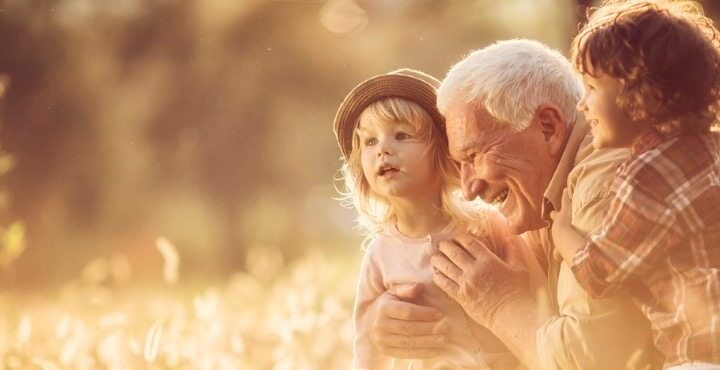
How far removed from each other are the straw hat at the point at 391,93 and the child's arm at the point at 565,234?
0.73 meters

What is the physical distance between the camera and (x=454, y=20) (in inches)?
240

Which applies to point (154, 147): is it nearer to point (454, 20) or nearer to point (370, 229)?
point (454, 20)

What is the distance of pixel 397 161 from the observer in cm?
376

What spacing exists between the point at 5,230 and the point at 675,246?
375cm

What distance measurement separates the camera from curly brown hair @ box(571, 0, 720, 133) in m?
2.98

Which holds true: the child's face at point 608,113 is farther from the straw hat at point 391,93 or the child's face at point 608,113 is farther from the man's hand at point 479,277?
the straw hat at point 391,93

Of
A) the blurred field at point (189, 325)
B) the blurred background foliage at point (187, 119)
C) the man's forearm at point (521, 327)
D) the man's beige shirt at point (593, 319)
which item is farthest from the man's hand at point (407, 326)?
the blurred background foliage at point (187, 119)

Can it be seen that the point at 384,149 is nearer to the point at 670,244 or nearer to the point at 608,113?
the point at 608,113

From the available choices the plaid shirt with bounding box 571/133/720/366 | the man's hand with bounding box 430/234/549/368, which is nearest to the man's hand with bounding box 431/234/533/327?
the man's hand with bounding box 430/234/549/368

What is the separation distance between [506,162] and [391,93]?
0.56m

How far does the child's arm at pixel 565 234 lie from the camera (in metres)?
3.10

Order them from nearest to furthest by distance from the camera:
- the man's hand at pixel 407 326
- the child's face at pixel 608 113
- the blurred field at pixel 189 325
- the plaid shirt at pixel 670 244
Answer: the plaid shirt at pixel 670 244 → the child's face at pixel 608 113 → the man's hand at pixel 407 326 → the blurred field at pixel 189 325

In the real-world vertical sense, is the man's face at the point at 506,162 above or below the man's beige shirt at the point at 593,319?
above

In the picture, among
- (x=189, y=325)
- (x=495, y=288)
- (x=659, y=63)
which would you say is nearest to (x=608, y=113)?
(x=659, y=63)
